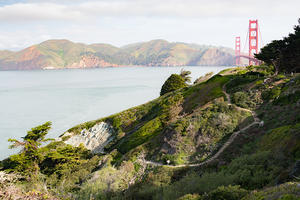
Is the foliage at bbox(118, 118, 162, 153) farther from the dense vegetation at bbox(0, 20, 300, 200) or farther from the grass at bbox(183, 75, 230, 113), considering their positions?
the grass at bbox(183, 75, 230, 113)

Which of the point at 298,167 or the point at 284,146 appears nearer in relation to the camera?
the point at 298,167

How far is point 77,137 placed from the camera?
1898 inches

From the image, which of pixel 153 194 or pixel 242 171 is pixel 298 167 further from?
pixel 153 194

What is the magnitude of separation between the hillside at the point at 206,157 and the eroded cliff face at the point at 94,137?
11.3 meters

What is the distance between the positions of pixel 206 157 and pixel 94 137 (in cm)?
3079

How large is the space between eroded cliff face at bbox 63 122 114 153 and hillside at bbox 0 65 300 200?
11.3 metres

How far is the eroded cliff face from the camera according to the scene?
1800 inches

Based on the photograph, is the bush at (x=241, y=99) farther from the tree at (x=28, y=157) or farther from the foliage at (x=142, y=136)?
the tree at (x=28, y=157)

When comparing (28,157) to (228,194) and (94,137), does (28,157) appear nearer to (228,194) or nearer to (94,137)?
(94,137)

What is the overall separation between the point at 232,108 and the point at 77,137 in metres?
34.0

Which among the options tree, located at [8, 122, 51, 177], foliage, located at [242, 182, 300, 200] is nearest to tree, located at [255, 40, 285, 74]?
foliage, located at [242, 182, 300, 200]

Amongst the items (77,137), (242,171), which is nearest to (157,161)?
(242,171)

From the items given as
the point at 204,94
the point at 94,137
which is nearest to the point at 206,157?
the point at 204,94

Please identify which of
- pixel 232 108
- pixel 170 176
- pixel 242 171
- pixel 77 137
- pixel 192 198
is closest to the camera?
pixel 192 198
